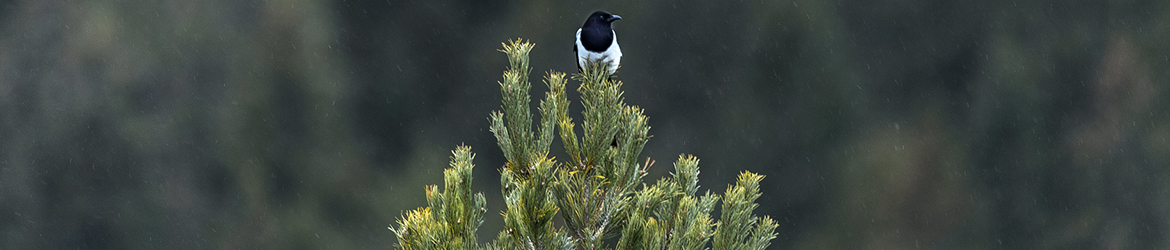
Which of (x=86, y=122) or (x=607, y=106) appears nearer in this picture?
(x=607, y=106)

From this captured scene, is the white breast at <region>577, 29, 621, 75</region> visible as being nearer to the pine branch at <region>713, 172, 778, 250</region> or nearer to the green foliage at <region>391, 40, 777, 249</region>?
the green foliage at <region>391, 40, 777, 249</region>

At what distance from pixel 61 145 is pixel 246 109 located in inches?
176

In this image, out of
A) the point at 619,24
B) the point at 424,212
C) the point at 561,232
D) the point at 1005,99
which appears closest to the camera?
the point at 424,212

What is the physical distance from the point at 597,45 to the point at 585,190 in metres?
Answer: 0.87

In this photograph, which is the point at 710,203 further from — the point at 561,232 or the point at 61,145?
the point at 61,145

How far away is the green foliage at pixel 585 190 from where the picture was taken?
285 cm

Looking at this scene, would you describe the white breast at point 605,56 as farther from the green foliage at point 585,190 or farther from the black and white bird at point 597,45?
the green foliage at point 585,190

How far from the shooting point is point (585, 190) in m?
2.99

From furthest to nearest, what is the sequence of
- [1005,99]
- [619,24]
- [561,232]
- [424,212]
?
[1005,99], [619,24], [561,232], [424,212]

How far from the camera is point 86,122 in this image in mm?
20203

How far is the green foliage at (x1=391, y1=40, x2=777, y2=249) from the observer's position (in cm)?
285

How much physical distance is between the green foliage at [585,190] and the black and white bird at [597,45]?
55cm

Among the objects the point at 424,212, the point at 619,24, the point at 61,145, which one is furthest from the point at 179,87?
the point at 424,212

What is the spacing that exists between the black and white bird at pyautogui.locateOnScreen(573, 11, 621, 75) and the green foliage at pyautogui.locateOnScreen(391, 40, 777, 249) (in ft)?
1.79
